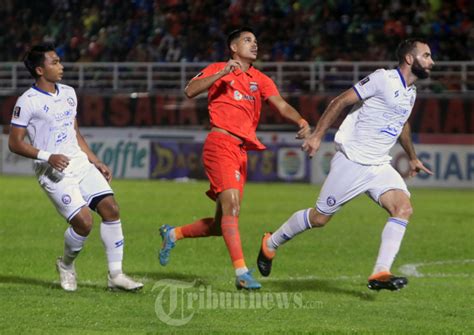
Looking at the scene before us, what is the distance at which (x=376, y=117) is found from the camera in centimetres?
930

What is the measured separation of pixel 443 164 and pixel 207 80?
651 inches

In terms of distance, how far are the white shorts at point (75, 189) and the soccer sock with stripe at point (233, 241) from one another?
100 cm

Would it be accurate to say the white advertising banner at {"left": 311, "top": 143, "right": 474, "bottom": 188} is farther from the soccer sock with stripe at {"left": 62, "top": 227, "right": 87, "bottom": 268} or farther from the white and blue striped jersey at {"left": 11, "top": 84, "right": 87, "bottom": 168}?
the white and blue striped jersey at {"left": 11, "top": 84, "right": 87, "bottom": 168}

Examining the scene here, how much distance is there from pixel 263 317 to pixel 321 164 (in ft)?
59.7

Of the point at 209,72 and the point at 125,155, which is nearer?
the point at 209,72

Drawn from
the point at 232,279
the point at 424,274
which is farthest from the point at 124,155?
the point at 232,279

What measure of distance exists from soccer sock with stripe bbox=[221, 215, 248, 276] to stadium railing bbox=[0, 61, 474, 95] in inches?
651

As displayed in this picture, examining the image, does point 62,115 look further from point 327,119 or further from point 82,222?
point 327,119

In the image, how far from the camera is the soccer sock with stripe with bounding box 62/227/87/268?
930cm

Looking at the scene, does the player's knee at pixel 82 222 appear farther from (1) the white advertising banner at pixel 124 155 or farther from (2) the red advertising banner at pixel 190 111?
(1) the white advertising banner at pixel 124 155

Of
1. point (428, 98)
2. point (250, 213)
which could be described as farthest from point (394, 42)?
point (250, 213)

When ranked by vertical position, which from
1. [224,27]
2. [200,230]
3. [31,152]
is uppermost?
[31,152]

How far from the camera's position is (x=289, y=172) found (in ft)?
87.2

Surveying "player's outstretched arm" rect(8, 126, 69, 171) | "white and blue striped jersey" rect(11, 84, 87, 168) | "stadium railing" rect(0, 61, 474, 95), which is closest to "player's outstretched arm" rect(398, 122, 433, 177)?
"white and blue striped jersey" rect(11, 84, 87, 168)
